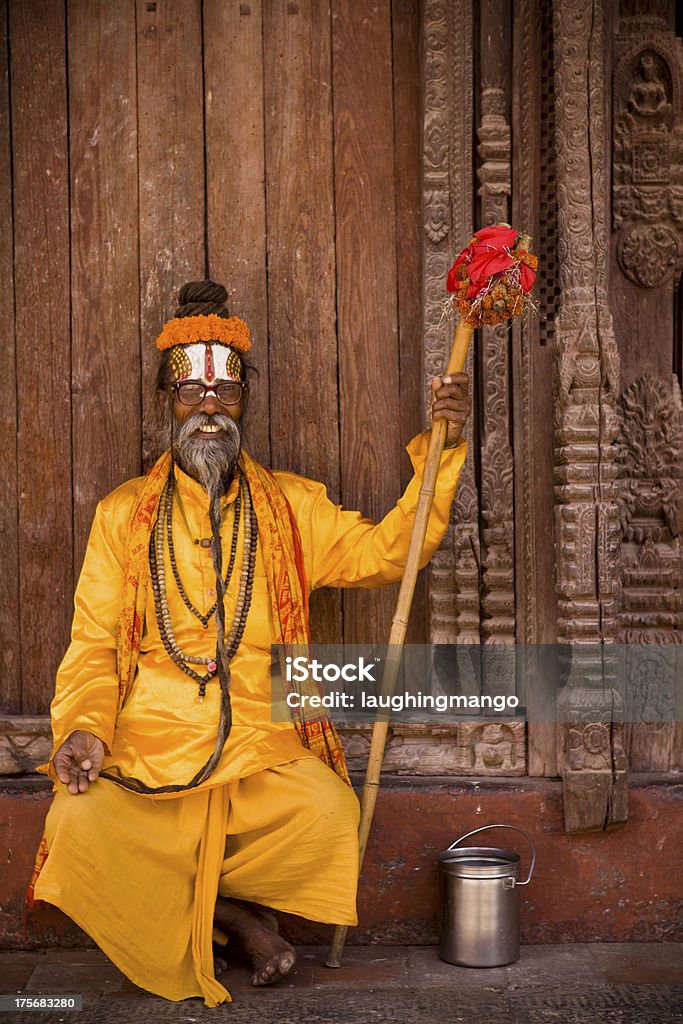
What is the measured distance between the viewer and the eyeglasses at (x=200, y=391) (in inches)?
145

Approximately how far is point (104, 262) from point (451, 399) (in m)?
1.44

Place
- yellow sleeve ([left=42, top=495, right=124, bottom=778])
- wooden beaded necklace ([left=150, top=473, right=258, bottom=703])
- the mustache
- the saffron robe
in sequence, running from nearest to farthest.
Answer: the saffron robe < yellow sleeve ([left=42, top=495, right=124, bottom=778]) < wooden beaded necklace ([left=150, top=473, right=258, bottom=703]) < the mustache

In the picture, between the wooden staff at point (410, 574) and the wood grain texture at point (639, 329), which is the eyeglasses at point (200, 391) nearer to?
the wooden staff at point (410, 574)

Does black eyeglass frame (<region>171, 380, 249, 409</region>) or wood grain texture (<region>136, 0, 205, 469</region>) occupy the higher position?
wood grain texture (<region>136, 0, 205, 469</region>)

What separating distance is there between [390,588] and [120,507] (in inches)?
39.0

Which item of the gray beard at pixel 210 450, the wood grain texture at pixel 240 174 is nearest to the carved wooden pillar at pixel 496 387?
the wood grain texture at pixel 240 174

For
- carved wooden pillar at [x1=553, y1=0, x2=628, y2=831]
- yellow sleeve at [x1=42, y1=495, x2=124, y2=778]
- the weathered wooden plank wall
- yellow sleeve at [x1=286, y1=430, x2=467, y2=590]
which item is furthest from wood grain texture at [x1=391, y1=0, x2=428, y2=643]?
yellow sleeve at [x1=42, y1=495, x2=124, y2=778]

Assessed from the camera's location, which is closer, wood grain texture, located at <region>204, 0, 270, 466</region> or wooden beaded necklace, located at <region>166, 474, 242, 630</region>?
wooden beaded necklace, located at <region>166, 474, 242, 630</region>

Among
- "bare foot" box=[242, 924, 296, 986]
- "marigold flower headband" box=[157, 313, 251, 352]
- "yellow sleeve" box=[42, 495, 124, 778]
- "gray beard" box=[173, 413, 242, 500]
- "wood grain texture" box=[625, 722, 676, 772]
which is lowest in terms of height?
"bare foot" box=[242, 924, 296, 986]

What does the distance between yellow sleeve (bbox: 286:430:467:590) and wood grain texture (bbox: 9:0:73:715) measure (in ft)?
3.00

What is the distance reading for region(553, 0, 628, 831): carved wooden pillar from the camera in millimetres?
3762

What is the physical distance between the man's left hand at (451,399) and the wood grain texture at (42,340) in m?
1.39

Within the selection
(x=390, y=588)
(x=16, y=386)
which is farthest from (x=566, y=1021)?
(x=16, y=386)

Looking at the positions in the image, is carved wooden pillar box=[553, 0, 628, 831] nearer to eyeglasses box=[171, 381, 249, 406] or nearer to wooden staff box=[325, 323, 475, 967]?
wooden staff box=[325, 323, 475, 967]
